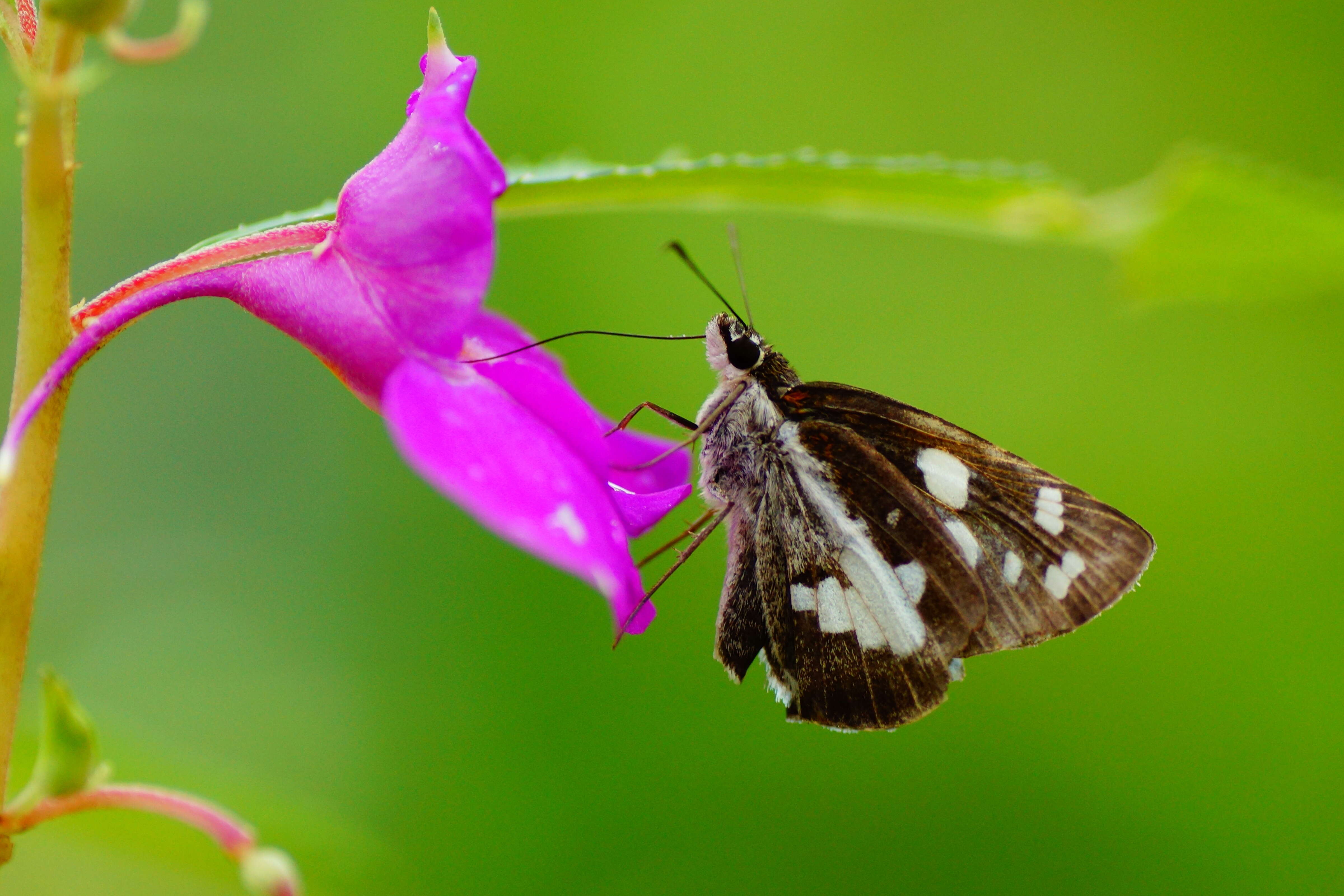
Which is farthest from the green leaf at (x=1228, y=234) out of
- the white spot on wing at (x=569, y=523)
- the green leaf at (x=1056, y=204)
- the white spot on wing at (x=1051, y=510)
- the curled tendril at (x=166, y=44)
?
the curled tendril at (x=166, y=44)

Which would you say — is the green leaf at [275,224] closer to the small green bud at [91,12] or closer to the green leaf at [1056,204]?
the green leaf at [1056,204]

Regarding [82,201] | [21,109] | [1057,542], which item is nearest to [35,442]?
[21,109]

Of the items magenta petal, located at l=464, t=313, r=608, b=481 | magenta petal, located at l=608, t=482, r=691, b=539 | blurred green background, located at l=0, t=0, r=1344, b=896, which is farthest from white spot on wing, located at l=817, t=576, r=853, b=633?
blurred green background, located at l=0, t=0, r=1344, b=896

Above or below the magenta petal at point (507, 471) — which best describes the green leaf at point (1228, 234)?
above

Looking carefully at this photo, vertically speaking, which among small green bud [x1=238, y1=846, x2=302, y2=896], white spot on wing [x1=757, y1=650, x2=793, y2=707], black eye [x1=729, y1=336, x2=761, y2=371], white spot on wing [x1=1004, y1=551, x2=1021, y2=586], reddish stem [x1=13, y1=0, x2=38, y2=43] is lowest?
small green bud [x1=238, y1=846, x2=302, y2=896]

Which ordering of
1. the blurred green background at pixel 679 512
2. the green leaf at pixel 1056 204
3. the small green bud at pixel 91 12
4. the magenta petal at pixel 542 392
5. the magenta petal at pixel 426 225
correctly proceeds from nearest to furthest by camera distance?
the small green bud at pixel 91 12
the magenta petal at pixel 426 225
the magenta petal at pixel 542 392
the green leaf at pixel 1056 204
the blurred green background at pixel 679 512

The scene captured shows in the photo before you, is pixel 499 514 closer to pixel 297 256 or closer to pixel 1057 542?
pixel 297 256

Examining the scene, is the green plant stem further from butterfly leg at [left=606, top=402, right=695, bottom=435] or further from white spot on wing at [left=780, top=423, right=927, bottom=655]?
white spot on wing at [left=780, top=423, right=927, bottom=655]
